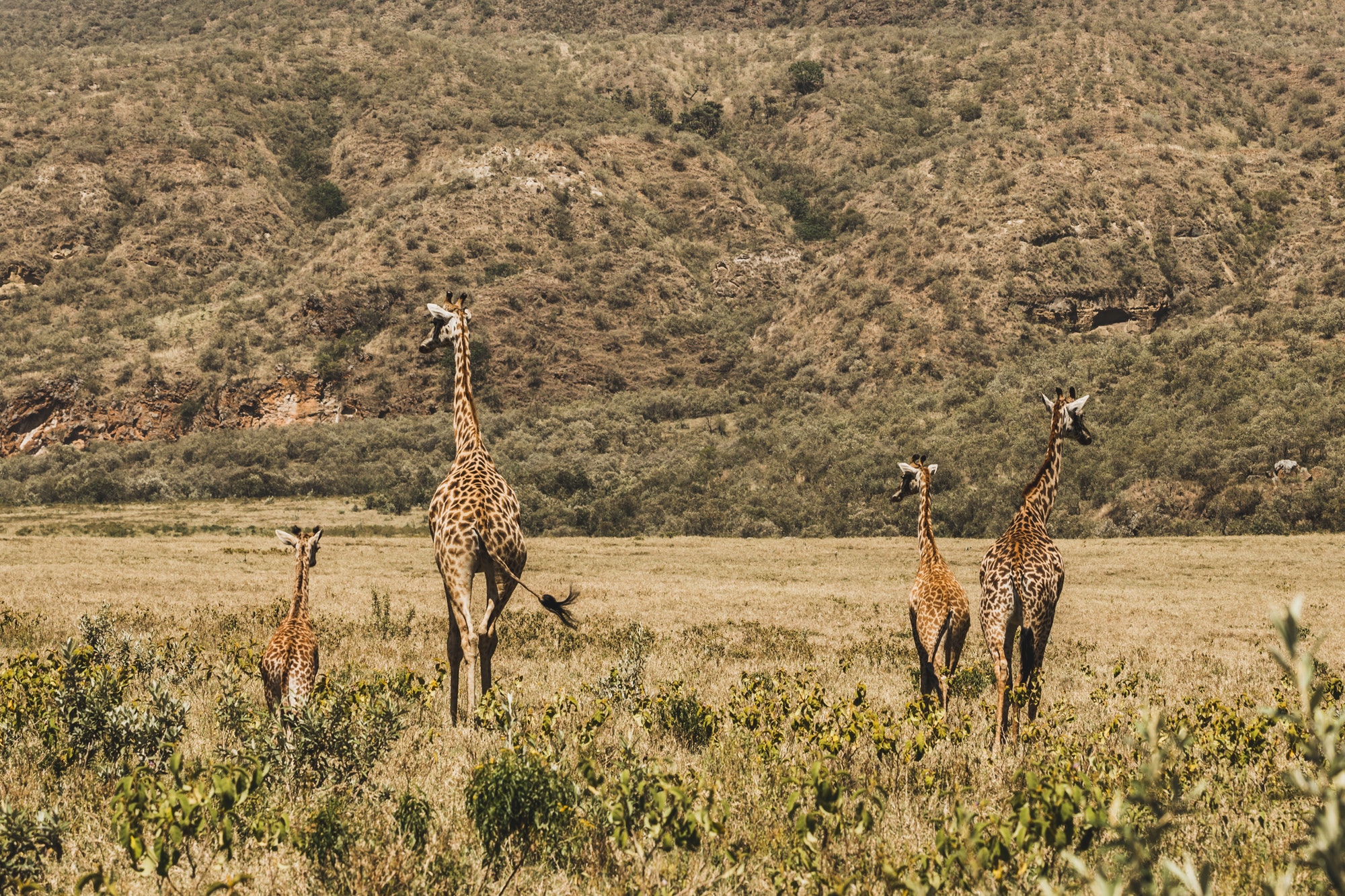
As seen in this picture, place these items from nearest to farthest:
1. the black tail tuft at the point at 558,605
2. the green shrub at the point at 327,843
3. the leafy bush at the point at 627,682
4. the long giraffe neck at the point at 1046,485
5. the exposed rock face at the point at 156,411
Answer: the green shrub at the point at 327,843
the black tail tuft at the point at 558,605
the leafy bush at the point at 627,682
the long giraffe neck at the point at 1046,485
the exposed rock face at the point at 156,411

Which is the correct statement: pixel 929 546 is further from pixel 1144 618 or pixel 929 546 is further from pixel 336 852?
pixel 1144 618

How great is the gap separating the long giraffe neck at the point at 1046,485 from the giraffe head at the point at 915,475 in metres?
1.36

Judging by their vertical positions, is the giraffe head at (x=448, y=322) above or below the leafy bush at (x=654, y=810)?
above

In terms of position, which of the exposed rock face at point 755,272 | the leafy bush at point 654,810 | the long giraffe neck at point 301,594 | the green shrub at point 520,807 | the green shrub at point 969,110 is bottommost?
the green shrub at point 520,807

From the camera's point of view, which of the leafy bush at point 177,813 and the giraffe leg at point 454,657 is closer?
the leafy bush at point 177,813

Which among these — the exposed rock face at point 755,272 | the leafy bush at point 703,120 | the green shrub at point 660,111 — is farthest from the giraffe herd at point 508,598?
the green shrub at point 660,111

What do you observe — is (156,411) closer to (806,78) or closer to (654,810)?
(654,810)

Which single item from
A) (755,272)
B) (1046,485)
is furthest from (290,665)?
(755,272)

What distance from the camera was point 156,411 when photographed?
224ft

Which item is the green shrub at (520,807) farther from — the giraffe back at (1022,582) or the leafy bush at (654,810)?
the giraffe back at (1022,582)

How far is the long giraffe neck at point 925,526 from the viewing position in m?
11.1

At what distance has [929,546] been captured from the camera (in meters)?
11.2

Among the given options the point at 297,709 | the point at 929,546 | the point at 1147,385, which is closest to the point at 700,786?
the point at 297,709

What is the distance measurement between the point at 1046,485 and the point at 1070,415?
84 cm
